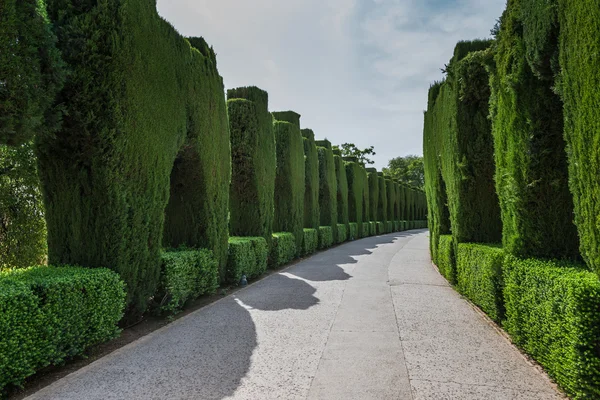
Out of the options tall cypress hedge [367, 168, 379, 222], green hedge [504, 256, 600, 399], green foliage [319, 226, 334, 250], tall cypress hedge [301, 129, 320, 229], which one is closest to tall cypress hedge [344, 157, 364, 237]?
tall cypress hedge [367, 168, 379, 222]

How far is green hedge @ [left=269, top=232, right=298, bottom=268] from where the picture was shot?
12.0 meters

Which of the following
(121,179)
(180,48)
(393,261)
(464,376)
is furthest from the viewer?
(393,261)

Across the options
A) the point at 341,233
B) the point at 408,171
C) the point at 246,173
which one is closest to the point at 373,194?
the point at 341,233

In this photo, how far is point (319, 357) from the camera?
170 inches

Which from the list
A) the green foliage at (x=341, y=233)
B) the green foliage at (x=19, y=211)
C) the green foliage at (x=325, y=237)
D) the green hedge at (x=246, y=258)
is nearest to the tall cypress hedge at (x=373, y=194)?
the green foliage at (x=341, y=233)

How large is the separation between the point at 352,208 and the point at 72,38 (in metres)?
22.5

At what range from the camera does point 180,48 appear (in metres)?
6.95

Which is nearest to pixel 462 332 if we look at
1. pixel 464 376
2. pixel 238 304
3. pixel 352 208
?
pixel 464 376

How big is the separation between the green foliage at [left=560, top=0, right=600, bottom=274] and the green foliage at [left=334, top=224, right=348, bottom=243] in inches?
697

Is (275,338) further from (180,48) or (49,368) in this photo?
(180,48)

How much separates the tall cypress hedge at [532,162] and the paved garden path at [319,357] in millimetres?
1408

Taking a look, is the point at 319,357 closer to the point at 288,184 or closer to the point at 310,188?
the point at 288,184

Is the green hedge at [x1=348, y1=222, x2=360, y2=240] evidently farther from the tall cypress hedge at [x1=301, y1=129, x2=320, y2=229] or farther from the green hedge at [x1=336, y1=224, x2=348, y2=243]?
the tall cypress hedge at [x1=301, y1=129, x2=320, y2=229]

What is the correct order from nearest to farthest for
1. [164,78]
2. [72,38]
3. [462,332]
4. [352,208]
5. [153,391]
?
[153,391]
[72,38]
[462,332]
[164,78]
[352,208]
